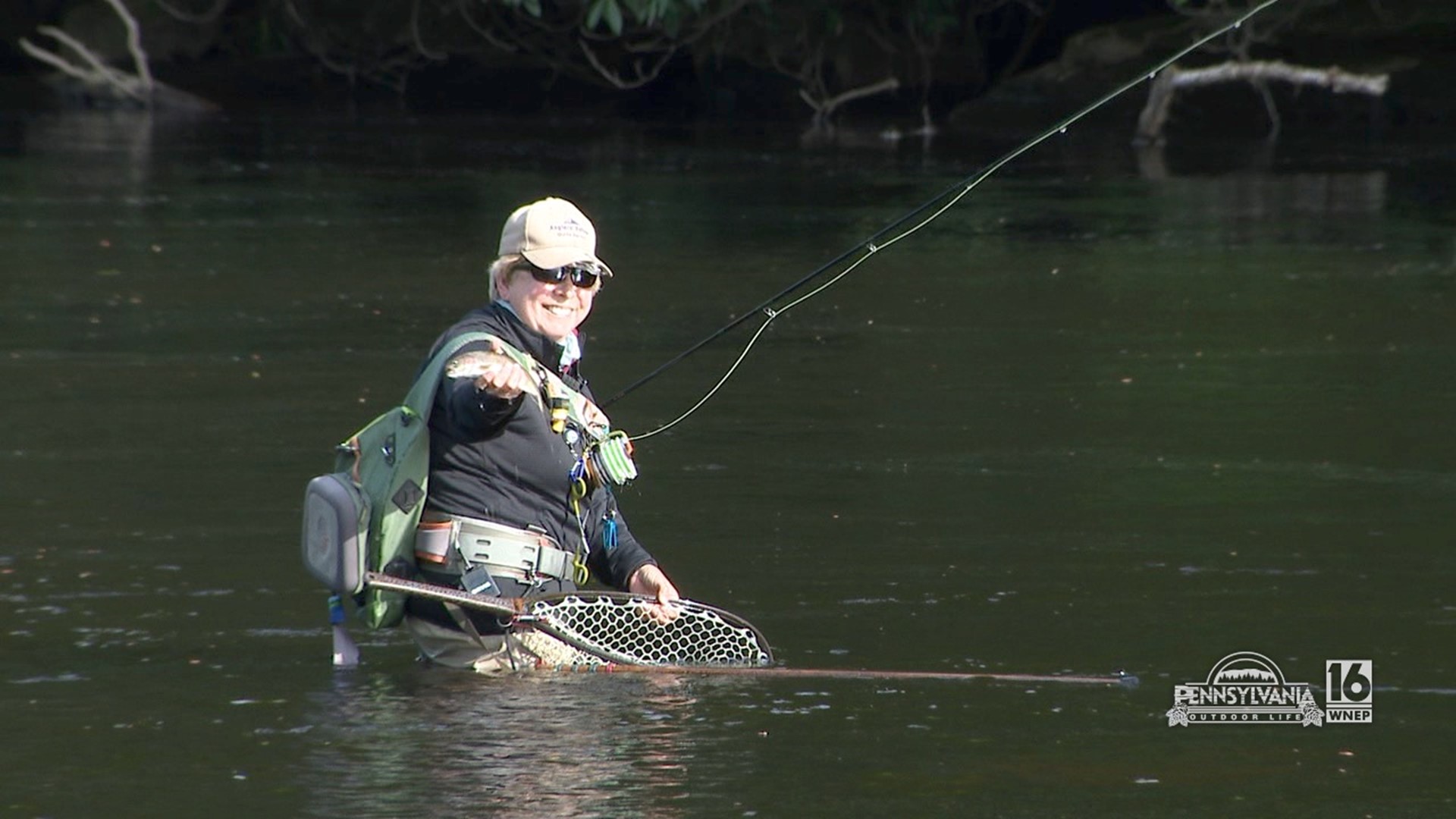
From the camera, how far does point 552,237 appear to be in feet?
20.2

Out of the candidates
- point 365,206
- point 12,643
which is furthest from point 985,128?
point 12,643

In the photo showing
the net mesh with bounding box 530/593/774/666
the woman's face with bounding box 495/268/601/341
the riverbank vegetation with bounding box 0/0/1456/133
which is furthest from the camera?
the riverbank vegetation with bounding box 0/0/1456/133

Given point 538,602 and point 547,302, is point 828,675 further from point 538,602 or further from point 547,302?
point 547,302

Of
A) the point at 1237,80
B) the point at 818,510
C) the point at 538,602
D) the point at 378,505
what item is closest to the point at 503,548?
the point at 538,602

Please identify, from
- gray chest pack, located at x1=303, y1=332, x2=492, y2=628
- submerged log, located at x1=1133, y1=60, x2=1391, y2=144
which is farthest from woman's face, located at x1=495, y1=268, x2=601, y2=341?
submerged log, located at x1=1133, y1=60, x2=1391, y2=144

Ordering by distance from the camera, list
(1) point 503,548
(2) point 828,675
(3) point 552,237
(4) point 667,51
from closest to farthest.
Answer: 1. (3) point 552,237
2. (1) point 503,548
3. (2) point 828,675
4. (4) point 667,51

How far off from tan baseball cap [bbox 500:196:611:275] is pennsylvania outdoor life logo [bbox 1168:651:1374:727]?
5.67 ft

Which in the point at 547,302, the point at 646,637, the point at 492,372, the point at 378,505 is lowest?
the point at 646,637

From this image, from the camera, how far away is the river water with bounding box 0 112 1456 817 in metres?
5.89

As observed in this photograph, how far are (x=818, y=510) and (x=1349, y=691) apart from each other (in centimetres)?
266

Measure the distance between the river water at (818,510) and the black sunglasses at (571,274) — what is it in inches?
38.2

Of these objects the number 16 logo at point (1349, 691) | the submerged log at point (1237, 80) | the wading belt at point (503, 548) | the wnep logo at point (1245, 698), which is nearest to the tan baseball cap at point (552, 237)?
the wading belt at point (503, 548)

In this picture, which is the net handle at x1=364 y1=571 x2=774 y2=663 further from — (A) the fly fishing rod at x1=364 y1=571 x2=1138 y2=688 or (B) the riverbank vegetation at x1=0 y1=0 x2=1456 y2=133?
(B) the riverbank vegetation at x1=0 y1=0 x2=1456 y2=133

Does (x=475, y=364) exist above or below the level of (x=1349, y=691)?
above
